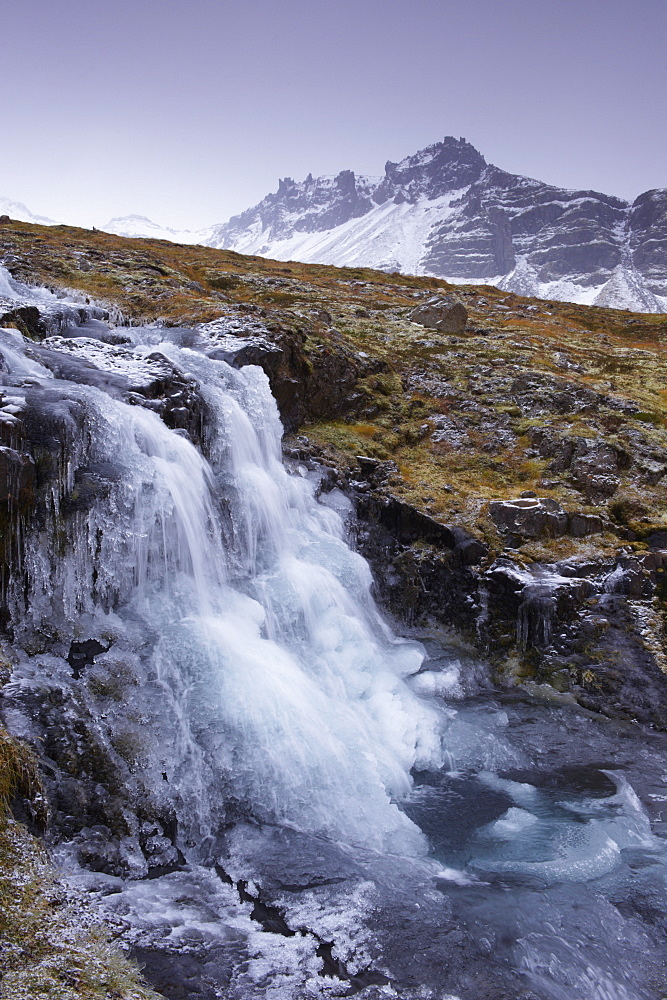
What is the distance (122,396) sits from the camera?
14375mm

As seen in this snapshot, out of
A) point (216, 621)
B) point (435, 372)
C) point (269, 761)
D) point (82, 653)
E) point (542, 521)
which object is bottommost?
point (269, 761)

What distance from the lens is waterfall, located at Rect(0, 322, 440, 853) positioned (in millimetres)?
9352

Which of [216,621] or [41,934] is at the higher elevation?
[216,621]

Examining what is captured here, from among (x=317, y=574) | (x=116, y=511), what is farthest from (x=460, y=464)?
(x=116, y=511)

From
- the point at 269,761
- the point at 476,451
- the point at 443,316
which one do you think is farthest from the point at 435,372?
the point at 269,761

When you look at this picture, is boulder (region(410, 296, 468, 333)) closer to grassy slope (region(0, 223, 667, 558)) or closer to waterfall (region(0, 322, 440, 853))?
grassy slope (region(0, 223, 667, 558))

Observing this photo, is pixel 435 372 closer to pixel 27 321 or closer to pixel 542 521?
pixel 542 521

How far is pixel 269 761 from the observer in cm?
968

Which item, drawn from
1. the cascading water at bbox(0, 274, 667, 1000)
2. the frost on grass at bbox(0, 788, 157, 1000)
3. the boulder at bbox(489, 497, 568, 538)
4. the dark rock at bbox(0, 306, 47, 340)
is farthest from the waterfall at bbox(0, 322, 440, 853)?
the boulder at bbox(489, 497, 568, 538)

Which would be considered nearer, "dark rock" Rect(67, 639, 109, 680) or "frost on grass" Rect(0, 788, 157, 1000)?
"frost on grass" Rect(0, 788, 157, 1000)

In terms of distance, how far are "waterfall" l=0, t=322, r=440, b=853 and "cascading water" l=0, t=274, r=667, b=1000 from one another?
0.05m

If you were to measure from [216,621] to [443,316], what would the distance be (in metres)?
27.3

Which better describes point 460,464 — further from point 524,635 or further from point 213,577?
point 213,577

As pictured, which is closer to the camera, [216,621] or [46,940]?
[46,940]
